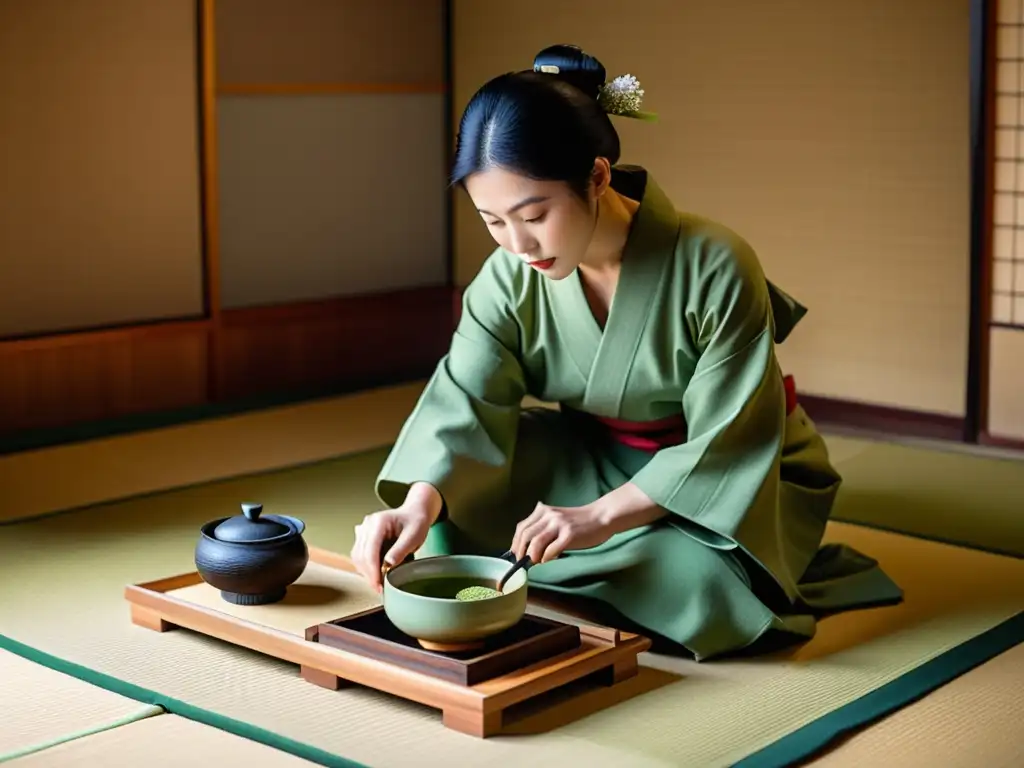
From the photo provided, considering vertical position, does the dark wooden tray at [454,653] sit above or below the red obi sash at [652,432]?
below

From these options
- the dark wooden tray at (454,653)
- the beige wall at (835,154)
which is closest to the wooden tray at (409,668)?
the dark wooden tray at (454,653)

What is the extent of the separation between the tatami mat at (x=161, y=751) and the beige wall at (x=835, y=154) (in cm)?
297

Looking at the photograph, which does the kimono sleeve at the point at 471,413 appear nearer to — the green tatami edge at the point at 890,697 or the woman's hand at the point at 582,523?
the woman's hand at the point at 582,523

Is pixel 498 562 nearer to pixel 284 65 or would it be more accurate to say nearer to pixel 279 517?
pixel 279 517

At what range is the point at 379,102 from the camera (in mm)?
5867

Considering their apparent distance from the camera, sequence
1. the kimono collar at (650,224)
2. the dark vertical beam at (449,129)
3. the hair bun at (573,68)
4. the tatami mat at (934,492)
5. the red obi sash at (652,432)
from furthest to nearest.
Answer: the dark vertical beam at (449,129)
the tatami mat at (934,492)
the red obi sash at (652,432)
the kimono collar at (650,224)
the hair bun at (573,68)

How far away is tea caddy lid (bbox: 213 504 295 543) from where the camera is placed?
117 inches

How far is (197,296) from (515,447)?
244 centimetres

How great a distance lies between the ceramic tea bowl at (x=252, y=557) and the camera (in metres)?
2.94

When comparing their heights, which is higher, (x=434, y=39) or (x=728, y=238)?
(x=434, y=39)

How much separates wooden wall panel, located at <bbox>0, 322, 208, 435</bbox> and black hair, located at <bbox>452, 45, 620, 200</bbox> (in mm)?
2517

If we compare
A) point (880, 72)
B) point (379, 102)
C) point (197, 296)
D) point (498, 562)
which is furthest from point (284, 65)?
point (498, 562)

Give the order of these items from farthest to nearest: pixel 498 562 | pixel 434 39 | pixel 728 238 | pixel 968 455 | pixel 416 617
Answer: pixel 434 39 → pixel 968 455 → pixel 728 238 → pixel 498 562 → pixel 416 617

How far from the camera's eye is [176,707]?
8.70 ft
